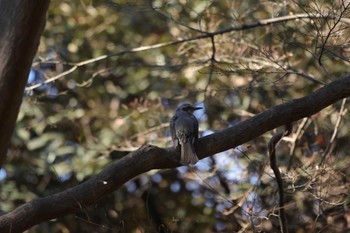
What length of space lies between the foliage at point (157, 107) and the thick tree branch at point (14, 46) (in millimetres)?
1704

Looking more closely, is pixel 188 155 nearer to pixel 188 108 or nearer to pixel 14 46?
pixel 14 46

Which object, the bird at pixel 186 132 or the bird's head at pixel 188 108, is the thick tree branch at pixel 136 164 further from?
the bird's head at pixel 188 108

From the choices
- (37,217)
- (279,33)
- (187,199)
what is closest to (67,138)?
(187,199)

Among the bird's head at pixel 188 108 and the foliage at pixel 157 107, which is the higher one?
the bird's head at pixel 188 108

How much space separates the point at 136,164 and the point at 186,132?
124 centimetres

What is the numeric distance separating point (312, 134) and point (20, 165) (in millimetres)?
3741

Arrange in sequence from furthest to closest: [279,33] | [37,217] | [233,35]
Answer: [233,35]
[279,33]
[37,217]

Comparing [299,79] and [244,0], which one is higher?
[244,0]

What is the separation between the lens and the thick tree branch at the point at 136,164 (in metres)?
4.96

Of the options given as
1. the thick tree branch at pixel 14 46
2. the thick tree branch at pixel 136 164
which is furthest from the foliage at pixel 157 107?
the thick tree branch at pixel 136 164

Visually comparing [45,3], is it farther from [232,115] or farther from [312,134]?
[312,134]

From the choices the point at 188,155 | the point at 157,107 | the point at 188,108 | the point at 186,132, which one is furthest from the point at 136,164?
the point at 157,107

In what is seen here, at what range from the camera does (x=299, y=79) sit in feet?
29.1

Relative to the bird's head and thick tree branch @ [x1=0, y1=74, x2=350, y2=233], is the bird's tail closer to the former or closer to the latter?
thick tree branch @ [x1=0, y1=74, x2=350, y2=233]
